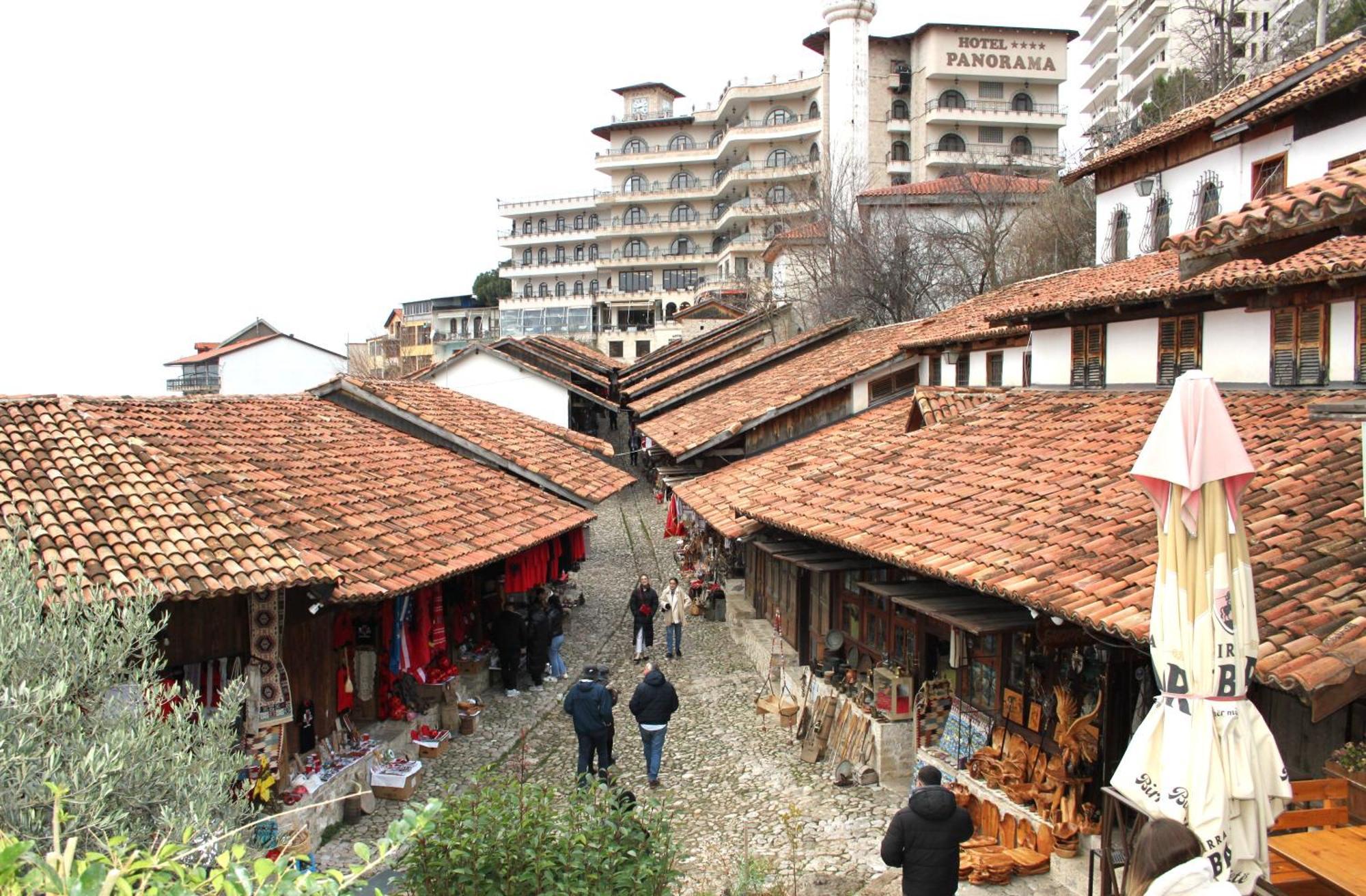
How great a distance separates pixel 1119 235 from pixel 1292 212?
17033mm

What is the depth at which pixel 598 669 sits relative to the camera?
11.1 m

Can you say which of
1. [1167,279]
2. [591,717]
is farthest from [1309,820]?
[1167,279]

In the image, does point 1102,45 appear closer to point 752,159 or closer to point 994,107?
point 994,107

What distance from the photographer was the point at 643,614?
54.3 feet

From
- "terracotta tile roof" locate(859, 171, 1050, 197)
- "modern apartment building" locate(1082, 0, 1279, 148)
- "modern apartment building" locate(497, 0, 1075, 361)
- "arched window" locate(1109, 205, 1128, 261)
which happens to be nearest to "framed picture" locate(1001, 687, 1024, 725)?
"arched window" locate(1109, 205, 1128, 261)

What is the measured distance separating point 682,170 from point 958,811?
7048cm

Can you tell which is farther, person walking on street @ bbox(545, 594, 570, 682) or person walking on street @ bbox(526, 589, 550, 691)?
person walking on street @ bbox(545, 594, 570, 682)

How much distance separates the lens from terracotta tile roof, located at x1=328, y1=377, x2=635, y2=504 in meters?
18.5

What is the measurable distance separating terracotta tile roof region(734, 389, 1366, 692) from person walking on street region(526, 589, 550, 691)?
13.3 ft

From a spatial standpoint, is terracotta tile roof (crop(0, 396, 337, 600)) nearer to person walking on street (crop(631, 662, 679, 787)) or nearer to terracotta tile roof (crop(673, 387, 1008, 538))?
person walking on street (crop(631, 662, 679, 787))

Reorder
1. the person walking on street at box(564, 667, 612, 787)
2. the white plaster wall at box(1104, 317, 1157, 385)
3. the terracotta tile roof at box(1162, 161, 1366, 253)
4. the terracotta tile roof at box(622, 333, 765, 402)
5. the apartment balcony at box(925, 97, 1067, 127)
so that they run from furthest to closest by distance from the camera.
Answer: the apartment balcony at box(925, 97, 1067, 127)
the terracotta tile roof at box(622, 333, 765, 402)
the white plaster wall at box(1104, 317, 1157, 385)
the person walking on street at box(564, 667, 612, 787)
the terracotta tile roof at box(1162, 161, 1366, 253)

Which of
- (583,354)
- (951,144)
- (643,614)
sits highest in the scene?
(951,144)

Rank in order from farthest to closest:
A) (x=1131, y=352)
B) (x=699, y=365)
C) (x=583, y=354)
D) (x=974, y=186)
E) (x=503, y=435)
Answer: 1. (x=583, y=354)
2. (x=974, y=186)
3. (x=699, y=365)
4. (x=503, y=435)
5. (x=1131, y=352)

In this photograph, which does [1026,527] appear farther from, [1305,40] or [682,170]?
[682,170]
